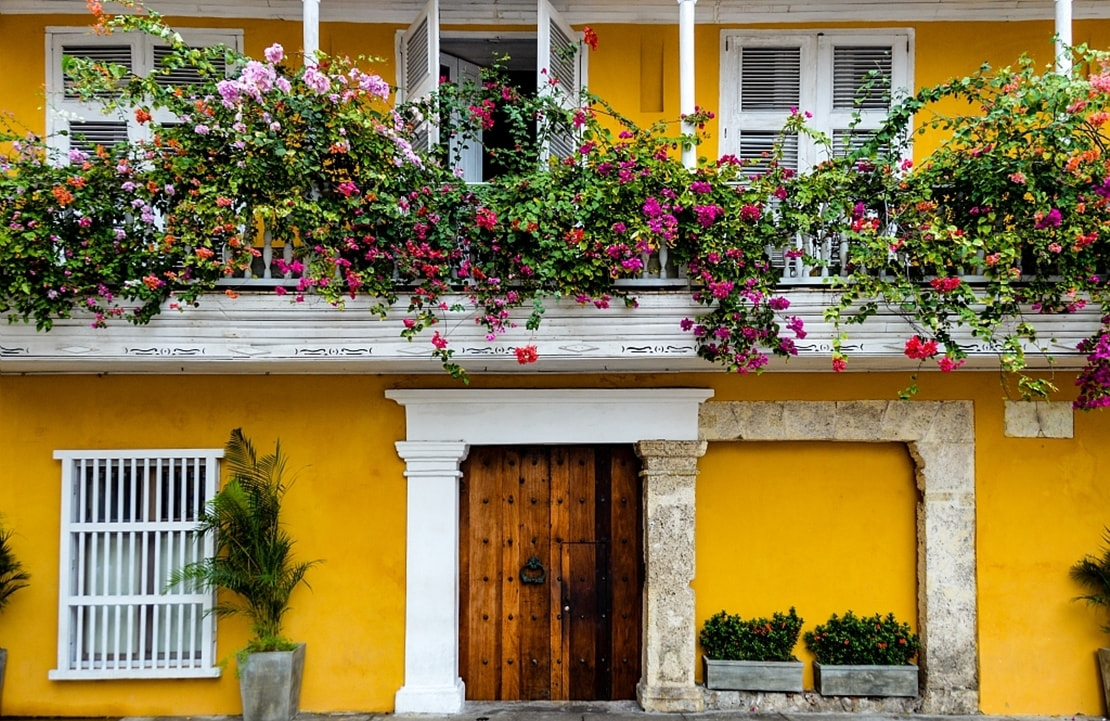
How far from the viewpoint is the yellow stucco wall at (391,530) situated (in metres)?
6.85

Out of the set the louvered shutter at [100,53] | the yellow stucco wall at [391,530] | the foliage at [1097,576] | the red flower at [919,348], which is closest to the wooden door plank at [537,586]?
the yellow stucco wall at [391,530]

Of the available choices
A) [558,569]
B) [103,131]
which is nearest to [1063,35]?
[558,569]

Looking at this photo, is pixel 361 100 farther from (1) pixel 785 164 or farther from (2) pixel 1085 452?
(2) pixel 1085 452

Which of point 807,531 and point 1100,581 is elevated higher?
point 807,531

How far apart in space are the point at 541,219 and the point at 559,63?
1.72m

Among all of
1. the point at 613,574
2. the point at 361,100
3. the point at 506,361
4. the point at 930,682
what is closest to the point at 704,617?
the point at 613,574

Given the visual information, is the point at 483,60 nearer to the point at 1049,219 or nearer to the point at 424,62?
the point at 424,62

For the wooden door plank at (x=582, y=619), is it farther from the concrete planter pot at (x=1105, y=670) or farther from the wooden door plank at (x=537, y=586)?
the concrete planter pot at (x=1105, y=670)

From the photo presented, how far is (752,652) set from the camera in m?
6.93

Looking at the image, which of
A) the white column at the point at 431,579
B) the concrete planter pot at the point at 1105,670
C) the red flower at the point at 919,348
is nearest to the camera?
the red flower at the point at 919,348

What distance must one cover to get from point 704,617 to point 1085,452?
3105 mm

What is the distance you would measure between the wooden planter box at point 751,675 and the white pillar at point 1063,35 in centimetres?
447

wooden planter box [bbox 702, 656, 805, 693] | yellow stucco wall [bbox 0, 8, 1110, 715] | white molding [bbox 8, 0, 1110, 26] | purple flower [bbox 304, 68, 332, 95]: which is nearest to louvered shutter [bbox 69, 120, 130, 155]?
yellow stucco wall [bbox 0, 8, 1110, 715]

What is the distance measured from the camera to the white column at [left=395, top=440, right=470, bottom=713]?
682cm
